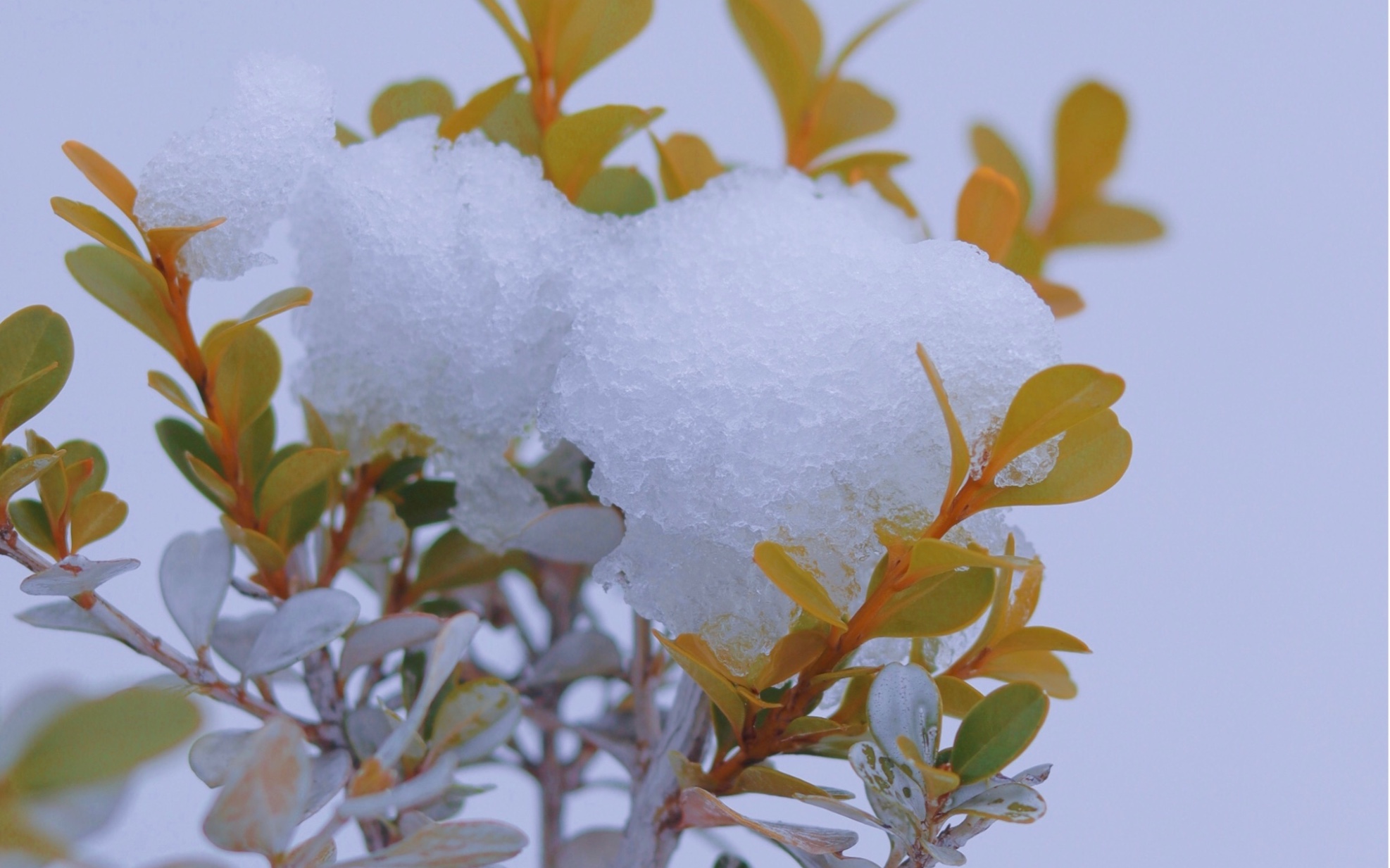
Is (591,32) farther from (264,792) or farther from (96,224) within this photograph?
(264,792)

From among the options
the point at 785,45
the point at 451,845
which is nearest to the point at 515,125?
the point at 785,45

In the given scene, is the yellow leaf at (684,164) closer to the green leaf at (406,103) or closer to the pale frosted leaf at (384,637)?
the green leaf at (406,103)

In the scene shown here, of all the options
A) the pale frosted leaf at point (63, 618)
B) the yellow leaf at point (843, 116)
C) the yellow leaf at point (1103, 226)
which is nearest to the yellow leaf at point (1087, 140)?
the yellow leaf at point (1103, 226)

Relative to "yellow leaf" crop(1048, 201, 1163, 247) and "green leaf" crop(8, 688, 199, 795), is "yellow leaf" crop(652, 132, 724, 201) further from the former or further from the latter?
"green leaf" crop(8, 688, 199, 795)

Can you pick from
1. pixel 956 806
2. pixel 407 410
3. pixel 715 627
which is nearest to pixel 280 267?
pixel 407 410

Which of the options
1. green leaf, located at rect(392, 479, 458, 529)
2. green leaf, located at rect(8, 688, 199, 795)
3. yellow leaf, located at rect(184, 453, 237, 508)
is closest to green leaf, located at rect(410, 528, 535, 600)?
green leaf, located at rect(392, 479, 458, 529)

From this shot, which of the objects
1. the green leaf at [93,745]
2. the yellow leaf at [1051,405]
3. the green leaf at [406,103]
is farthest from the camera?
the green leaf at [406,103]
